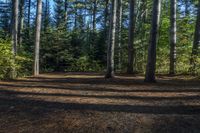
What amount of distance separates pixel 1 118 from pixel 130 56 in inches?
568

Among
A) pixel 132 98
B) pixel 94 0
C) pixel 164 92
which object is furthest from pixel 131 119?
pixel 94 0

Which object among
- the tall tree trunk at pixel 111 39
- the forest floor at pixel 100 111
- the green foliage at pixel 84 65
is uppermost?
the tall tree trunk at pixel 111 39

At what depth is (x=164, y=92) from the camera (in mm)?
10578

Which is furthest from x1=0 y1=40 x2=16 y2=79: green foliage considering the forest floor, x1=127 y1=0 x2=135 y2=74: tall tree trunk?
x1=127 y1=0 x2=135 y2=74: tall tree trunk

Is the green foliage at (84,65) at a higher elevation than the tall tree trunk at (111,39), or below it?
below

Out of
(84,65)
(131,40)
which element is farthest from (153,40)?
(84,65)

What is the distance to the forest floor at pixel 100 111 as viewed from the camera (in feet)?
21.2

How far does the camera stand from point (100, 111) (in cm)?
766

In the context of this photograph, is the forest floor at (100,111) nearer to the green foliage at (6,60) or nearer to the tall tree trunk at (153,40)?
the tall tree trunk at (153,40)

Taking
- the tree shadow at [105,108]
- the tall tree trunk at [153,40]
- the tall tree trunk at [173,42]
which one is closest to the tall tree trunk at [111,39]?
the tall tree trunk at [153,40]

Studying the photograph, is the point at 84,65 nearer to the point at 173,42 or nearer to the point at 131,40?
the point at 131,40

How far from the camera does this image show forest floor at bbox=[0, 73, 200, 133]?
6.45 metres

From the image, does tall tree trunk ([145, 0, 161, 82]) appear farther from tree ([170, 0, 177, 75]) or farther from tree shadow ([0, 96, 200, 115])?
tree shadow ([0, 96, 200, 115])

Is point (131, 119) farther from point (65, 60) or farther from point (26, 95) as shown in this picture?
point (65, 60)
